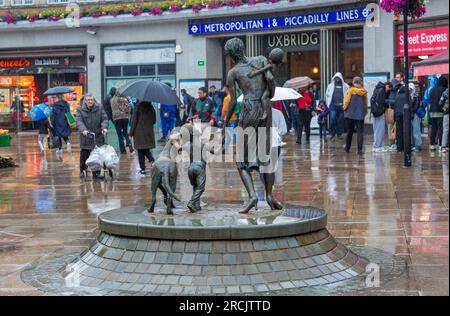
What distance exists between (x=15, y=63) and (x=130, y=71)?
211 inches

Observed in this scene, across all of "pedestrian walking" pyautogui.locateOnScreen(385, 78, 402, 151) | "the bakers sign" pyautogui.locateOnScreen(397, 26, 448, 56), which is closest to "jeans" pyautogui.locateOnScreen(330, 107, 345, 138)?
"the bakers sign" pyautogui.locateOnScreen(397, 26, 448, 56)

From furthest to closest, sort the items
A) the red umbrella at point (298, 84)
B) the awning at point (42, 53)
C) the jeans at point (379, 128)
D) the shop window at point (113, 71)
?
the awning at point (42, 53)
the shop window at point (113, 71)
the red umbrella at point (298, 84)
the jeans at point (379, 128)

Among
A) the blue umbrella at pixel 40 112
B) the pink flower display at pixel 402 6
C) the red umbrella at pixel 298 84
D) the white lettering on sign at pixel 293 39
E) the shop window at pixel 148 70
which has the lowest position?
the blue umbrella at pixel 40 112

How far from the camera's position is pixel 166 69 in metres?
33.2

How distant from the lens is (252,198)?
8828 millimetres

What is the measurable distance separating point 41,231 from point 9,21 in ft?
83.8

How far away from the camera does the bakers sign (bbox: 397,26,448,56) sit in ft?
82.2

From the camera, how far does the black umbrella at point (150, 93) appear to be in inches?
593

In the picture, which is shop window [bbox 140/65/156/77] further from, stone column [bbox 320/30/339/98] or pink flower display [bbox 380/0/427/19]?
pink flower display [bbox 380/0/427/19]

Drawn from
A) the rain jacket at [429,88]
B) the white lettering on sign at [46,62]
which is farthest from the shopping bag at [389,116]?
the white lettering on sign at [46,62]

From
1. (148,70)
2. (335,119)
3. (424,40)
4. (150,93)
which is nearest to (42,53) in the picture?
(148,70)

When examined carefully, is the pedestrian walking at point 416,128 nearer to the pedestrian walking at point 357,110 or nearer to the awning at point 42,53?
the pedestrian walking at point 357,110

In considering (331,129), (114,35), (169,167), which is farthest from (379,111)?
(114,35)

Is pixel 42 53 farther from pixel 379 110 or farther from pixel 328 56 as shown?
pixel 379 110
